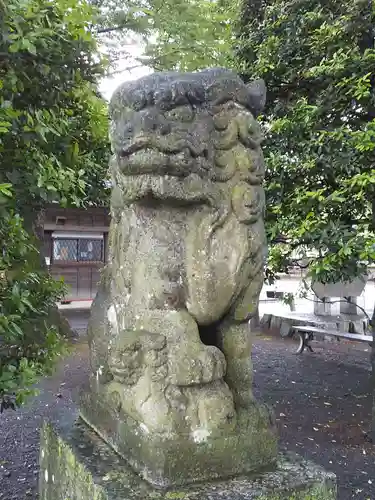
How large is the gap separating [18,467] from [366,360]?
18.4 feet

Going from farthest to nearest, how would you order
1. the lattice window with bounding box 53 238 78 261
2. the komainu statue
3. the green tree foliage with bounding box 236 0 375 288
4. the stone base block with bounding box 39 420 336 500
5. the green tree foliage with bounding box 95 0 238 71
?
the lattice window with bounding box 53 238 78 261 < the green tree foliage with bounding box 95 0 238 71 < the green tree foliage with bounding box 236 0 375 288 < the komainu statue < the stone base block with bounding box 39 420 336 500

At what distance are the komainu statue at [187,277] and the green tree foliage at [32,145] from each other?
56 cm

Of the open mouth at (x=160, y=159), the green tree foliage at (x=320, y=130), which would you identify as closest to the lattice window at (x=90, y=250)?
the green tree foliage at (x=320, y=130)

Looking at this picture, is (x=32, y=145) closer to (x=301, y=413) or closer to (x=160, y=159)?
(x=160, y=159)

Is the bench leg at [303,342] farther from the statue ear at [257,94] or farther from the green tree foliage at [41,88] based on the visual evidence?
the statue ear at [257,94]

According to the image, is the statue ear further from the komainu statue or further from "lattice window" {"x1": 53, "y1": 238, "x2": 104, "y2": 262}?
"lattice window" {"x1": 53, "y1": 238, "x2": 104, "y2": 262}

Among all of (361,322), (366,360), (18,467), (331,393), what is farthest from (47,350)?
(361,322)

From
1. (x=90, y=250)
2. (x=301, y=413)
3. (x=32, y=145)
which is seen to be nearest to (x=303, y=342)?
(x=301, y=413)

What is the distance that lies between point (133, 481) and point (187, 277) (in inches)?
26.4

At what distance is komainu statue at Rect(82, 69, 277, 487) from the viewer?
155 centimetres

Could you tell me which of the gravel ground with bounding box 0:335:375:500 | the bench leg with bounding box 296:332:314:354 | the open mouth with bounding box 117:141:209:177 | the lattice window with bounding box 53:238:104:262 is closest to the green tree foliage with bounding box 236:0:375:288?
the gravel ground with bounding box 0:335:375:500

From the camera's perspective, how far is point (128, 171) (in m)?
1.62

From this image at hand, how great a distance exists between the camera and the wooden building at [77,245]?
11039mm

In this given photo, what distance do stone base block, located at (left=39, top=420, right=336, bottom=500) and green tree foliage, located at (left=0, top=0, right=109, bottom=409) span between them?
458 millimetres
